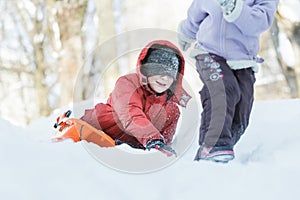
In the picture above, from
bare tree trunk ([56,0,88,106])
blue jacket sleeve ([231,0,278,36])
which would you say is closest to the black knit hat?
blue jacket sleeve ([231,0,278,36])

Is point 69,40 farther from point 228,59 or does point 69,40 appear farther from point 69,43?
point 228,59

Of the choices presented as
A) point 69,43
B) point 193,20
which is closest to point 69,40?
point 69,43

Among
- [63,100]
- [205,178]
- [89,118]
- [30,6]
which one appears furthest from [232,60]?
[30,6]

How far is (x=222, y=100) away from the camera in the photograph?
5.16 ft

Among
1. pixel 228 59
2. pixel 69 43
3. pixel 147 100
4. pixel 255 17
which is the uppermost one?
pixel 255 17

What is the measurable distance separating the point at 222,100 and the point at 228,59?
168 millimetres

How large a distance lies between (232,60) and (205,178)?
77cm

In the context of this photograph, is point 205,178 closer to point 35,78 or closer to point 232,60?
point 232,60

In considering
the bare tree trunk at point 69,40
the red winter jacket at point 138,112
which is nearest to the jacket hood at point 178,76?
the red winter jacket at point 138,112

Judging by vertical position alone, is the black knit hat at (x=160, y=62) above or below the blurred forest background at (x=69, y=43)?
above

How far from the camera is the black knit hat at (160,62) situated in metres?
1.56

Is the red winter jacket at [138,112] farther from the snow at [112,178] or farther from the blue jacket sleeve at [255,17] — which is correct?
the snow at [112,178]

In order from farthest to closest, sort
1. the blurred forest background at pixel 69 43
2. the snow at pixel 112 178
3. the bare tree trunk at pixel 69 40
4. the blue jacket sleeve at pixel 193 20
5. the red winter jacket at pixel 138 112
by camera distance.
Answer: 1. the bare tree trunk at pixel 69 40
2. the blurred forest background at pixel 69 43
3. the blue jacket sleeve at pixel 193 20
4. the red winter jacket at pixel 138 112
5. the snow at pixel 112 178

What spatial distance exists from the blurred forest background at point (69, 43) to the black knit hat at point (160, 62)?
2.85 meters
